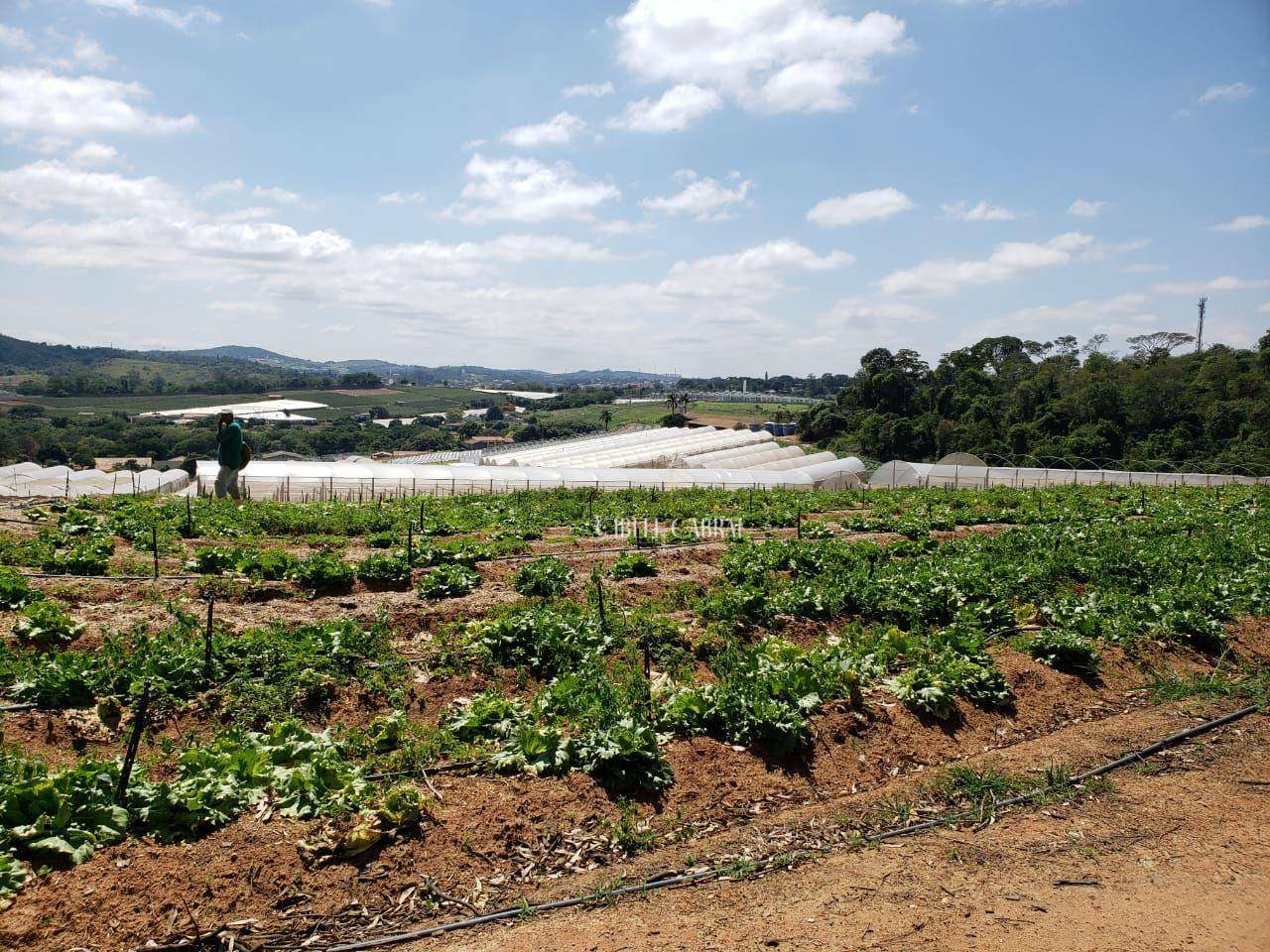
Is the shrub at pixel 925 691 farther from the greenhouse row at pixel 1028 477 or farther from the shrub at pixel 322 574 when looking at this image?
the greenhouse row at pixel 1028 477

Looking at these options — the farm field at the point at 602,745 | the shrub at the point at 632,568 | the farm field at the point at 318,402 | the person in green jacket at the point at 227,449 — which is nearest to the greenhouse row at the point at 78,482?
the person in green jacket at the point at 227,449

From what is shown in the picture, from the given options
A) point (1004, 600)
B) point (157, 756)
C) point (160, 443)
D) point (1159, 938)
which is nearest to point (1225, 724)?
point (1004, 600)

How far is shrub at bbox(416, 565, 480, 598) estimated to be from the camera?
10.2 meters

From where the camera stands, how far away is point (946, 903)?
4.91 metres

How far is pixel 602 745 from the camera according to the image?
5996 millimetres

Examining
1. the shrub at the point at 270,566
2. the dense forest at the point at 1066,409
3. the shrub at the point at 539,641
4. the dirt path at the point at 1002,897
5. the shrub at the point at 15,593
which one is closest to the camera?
the dirt path at the point at 1002,897

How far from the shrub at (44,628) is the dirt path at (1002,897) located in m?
5.60

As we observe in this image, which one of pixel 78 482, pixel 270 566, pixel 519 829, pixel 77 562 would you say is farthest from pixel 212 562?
pixel 78 482

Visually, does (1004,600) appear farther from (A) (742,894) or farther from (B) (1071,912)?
(A) (742,894)

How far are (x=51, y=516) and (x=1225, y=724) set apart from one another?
723 inches

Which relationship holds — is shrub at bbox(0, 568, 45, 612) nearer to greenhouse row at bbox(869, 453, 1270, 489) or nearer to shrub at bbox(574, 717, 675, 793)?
shrub at bbox(574, 717, 675, 793)

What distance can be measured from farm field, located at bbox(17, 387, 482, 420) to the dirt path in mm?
104447

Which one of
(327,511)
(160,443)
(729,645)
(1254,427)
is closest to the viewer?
(729,645)

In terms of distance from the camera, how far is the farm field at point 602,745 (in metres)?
4.62
